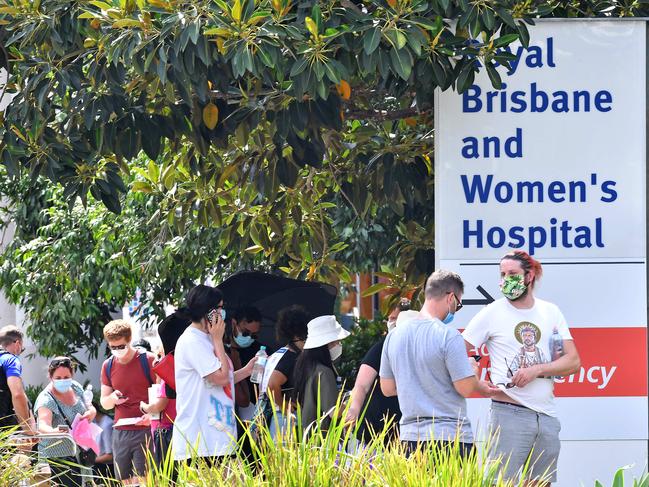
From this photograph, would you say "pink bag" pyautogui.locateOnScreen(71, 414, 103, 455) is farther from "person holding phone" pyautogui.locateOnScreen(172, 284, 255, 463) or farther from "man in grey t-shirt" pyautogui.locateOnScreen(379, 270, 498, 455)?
"man in grey t-shirt" pyautogui.locateOnScreen(379, 270, 498, 455)

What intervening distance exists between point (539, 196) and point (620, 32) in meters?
1.17

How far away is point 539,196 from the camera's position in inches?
297

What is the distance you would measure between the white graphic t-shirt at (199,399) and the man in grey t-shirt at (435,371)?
149 centimetres

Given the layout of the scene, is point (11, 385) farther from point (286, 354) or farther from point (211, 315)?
point (286, 354)

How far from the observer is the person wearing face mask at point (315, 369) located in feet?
23.4

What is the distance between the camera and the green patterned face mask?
686 cm

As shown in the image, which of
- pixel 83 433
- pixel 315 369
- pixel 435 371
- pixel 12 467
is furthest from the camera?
pixel 83 433

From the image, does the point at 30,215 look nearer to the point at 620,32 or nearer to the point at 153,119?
the point at 153,119

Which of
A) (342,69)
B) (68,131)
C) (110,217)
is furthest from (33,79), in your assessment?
(110,217)

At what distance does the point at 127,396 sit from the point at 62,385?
100 centimetres

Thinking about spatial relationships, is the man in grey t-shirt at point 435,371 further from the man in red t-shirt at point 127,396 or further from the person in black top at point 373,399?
the man in red t-shirt at point 127,396

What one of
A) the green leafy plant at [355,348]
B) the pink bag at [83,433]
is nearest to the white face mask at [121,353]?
the pink bag at [83,433]

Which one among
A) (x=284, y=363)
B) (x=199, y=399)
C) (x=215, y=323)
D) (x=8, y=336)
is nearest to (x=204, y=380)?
(x=199, y=399)

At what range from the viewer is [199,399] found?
7684 mm
